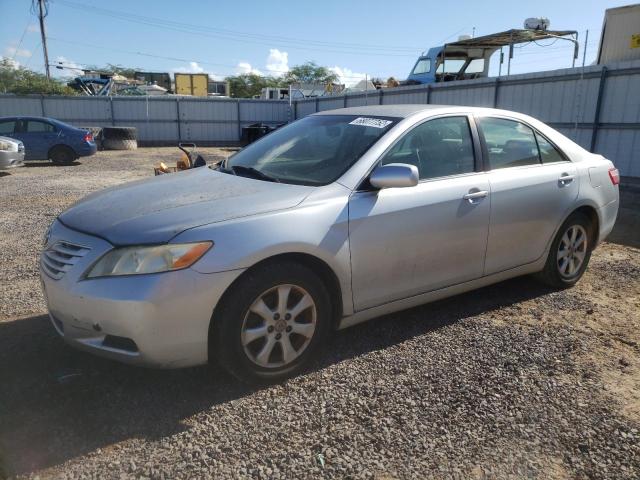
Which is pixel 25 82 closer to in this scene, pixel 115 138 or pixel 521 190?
pixel 115 138

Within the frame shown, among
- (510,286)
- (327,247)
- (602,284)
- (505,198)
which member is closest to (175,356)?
(327,247)

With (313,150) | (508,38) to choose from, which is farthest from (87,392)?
(508,38)

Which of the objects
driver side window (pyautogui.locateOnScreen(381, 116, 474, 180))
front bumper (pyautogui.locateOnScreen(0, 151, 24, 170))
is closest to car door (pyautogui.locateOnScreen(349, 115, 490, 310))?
driver side window (pyautogui.locateOnScreen(381, 116, 474, 180))

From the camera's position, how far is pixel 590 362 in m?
3.28

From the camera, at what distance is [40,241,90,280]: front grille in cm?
271

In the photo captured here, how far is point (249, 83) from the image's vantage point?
7644 cm

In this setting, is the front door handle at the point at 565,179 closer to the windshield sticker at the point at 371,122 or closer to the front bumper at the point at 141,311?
the windshield sticker at the point at 371,122

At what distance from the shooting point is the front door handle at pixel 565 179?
4.16m

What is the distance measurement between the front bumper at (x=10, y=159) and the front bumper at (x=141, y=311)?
11135mm

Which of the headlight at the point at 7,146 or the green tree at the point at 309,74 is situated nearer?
the headlight at the point at 7,146

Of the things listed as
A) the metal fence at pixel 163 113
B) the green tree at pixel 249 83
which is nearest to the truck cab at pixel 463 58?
the metal fence at pixel 163 113

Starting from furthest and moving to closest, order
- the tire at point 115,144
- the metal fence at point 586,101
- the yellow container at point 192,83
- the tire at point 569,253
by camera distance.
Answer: the yellow container at point 192,83
the tire at point 115,144
the metal fence at point 586,101
the tire at point 569,253

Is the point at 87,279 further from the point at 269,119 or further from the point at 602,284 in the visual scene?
the point at 269,119

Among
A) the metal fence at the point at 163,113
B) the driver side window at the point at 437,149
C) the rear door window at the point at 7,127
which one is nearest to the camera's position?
the driver side window at the point at 437,149
